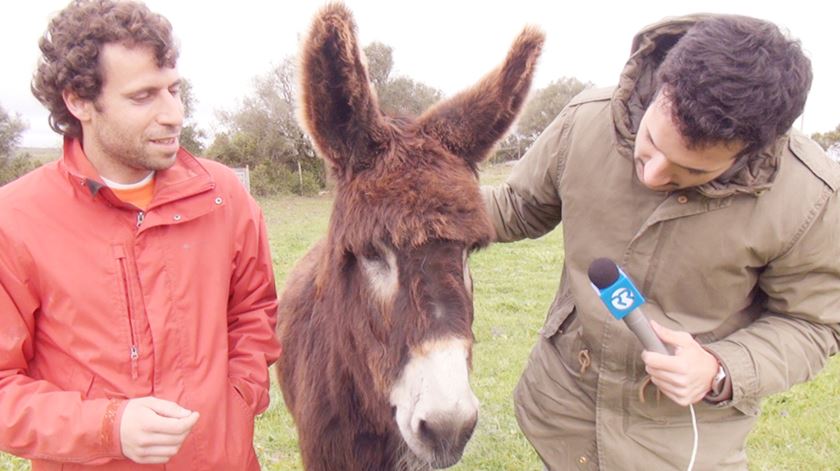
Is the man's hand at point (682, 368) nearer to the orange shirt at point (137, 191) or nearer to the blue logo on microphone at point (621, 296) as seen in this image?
the blue logo on microphone at point (621, 296)

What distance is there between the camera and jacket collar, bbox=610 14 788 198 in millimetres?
2178

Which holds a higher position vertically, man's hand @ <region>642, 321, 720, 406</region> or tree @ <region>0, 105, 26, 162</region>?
man's hand @ <region>642, 321, 720, 406</region>

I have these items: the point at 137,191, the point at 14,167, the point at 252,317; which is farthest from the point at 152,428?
the point at 14,167

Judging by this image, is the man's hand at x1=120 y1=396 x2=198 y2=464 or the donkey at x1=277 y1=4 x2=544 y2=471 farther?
the donkey at x1=277 y1=4 x2=544 y2=471

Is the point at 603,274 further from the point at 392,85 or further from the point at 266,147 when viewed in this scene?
the point at 266,147

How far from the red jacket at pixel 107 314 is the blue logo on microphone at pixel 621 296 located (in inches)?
61.9

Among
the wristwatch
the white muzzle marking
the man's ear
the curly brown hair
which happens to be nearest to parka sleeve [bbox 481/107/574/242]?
the white muzzle marking

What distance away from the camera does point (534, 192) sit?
287 cm

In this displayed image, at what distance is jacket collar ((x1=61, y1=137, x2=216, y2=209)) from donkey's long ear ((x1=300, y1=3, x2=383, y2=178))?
53 centimetres

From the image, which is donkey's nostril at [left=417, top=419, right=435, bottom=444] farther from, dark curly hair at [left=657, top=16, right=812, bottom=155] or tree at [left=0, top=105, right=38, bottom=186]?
tree at [left=0, top=105, right=38, bottom=186]

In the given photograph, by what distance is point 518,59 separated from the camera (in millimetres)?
2838

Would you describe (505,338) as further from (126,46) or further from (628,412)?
(126,46)

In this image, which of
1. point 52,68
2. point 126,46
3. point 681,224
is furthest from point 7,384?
point 681,224

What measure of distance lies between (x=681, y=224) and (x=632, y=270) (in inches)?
11.0
